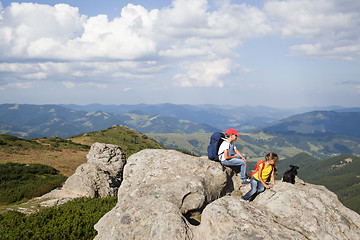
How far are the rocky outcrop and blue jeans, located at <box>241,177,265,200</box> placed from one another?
106 cm

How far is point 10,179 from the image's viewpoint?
1323 inches

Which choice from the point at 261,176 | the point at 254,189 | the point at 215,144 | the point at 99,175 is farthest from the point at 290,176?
the point at 99,175

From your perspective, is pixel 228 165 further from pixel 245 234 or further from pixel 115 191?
pixel 115 191

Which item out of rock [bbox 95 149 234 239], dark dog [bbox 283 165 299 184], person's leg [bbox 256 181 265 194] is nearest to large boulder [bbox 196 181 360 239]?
rock [bbox 95 149 234 239]

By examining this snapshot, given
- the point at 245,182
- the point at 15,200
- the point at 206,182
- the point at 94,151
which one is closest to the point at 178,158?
the point at 206,182

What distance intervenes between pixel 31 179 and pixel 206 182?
109 ft

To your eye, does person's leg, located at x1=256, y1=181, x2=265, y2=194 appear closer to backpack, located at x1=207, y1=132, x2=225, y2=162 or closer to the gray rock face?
backpack, located at x1=207, y1=132, x2=225, y2=162

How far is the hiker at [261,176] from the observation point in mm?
13356

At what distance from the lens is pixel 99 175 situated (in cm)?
2738

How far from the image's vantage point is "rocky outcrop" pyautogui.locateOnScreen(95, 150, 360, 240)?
863 centimetres

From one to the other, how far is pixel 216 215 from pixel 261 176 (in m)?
5.66

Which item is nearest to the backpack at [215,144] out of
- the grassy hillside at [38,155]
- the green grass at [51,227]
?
the green grass at [51,227]

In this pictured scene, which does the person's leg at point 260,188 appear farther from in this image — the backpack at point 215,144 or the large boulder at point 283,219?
the backpack at point 215,144

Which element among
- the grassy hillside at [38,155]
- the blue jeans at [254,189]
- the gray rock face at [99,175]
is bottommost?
the grassy hillside at [38,155]
